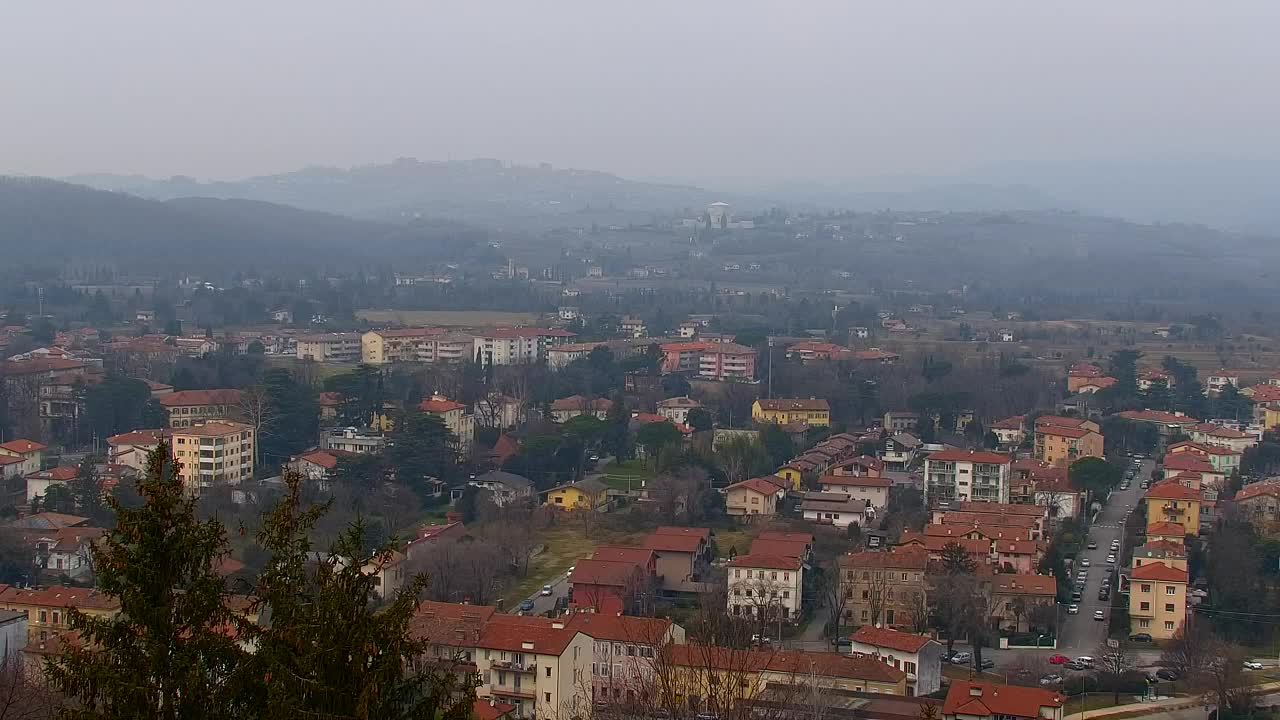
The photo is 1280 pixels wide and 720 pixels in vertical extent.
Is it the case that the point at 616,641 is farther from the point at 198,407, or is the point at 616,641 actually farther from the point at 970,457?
the point at 198,407

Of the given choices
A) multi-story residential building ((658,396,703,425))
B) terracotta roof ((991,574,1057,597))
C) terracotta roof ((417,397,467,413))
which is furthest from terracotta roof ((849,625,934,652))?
multi-story residential building ((658,396,703,425))

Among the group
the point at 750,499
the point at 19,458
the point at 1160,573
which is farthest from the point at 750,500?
the point at 19,458

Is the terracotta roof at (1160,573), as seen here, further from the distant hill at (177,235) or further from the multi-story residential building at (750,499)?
the distant hill at (177,235)

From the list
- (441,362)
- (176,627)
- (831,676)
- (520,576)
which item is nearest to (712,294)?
(441,362)

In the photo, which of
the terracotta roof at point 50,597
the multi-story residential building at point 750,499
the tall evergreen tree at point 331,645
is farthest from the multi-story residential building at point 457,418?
the tall evergreen tree at point 331,645

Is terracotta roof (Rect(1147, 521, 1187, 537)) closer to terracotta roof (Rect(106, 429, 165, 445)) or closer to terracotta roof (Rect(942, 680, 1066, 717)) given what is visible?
terracotta roof (Rect(942, 680, 1066, 717))
